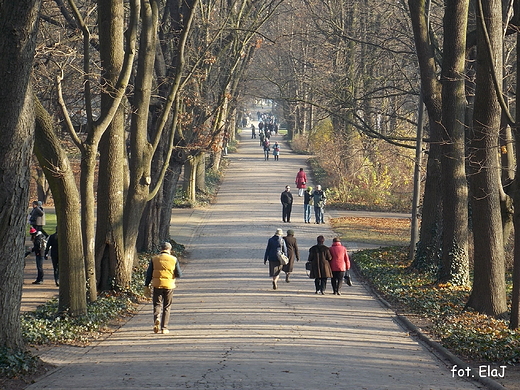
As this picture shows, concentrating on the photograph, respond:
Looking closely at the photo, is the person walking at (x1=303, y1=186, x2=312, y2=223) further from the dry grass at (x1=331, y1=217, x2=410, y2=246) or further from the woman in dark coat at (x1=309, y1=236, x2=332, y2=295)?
the woman in dark coat at (x1=309, y1=236, x2=332, y2=295)

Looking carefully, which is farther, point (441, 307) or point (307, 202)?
point (307, 202)

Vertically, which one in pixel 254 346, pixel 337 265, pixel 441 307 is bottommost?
pixel 441 307

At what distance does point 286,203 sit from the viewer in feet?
109

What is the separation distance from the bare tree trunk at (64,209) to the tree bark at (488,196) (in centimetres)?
757

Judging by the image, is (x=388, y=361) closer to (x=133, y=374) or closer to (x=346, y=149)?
(x=133, y=374)

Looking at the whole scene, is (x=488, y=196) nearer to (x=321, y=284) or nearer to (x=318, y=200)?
(x=321, y=284)

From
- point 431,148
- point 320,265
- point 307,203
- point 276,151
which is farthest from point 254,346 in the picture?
point 276,151

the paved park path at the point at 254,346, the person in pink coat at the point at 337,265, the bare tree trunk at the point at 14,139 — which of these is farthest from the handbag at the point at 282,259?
the bare tree trunk at the point at 14,139

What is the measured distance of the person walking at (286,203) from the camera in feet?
109

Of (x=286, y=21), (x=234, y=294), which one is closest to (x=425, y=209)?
(x=234, y=294)

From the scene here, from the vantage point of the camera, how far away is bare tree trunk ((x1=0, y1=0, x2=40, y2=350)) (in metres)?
10.1

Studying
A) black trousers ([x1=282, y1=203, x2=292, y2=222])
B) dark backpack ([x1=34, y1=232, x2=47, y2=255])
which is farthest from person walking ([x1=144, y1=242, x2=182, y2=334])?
black trousers ([x1=282, y1=203, x2=292, y2=222])

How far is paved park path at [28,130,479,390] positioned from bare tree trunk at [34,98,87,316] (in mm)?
1105

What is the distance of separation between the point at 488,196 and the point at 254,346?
568cm
